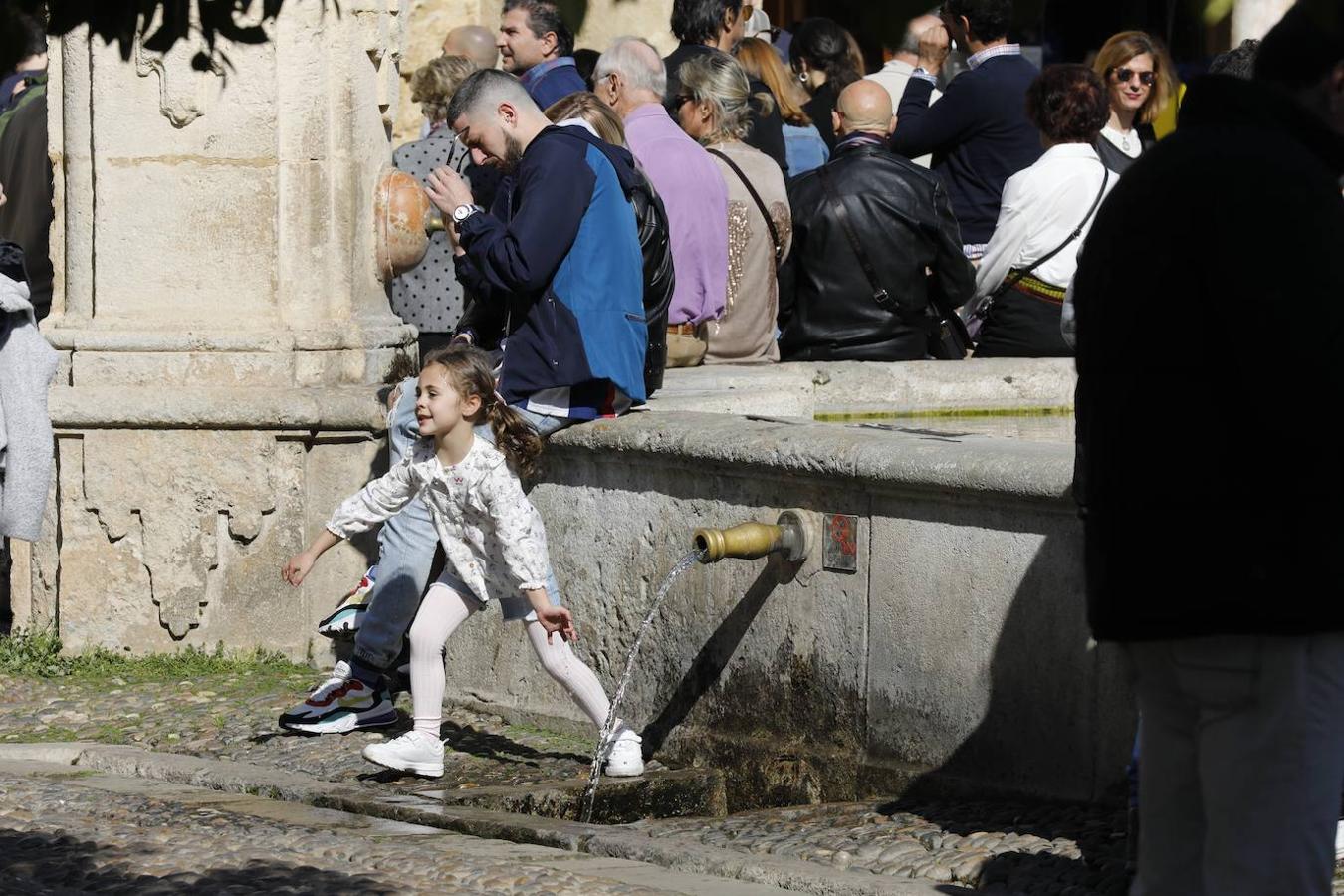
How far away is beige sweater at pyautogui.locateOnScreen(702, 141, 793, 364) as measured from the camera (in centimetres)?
795

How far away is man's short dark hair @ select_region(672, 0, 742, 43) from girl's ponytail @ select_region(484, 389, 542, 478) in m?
3.18

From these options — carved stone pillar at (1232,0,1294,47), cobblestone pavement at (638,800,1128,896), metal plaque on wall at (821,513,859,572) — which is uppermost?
carved stone pillar at (1232,0,1294,47)

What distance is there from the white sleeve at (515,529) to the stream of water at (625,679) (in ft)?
1.21

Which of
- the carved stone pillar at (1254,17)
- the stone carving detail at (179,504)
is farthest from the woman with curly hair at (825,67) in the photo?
the carved stone pillar at (1254,17)

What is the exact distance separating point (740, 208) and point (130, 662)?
2.59 metres

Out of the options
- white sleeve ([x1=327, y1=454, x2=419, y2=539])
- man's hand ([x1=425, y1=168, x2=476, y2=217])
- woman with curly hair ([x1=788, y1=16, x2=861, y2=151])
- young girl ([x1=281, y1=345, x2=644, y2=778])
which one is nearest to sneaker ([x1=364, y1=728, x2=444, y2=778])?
young girl ([x1=281, y1=345, x2=644, y2=778])

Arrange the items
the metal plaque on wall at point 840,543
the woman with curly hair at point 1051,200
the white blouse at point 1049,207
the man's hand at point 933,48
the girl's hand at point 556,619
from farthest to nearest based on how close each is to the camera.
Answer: the man's hand at point 933,48
the white blouse at point 1049,207
the woman with curly hair at point 1051,200
the girl's hand at point 556,619
the metal plaque on wall at point 840,543

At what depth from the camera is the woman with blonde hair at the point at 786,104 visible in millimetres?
9586

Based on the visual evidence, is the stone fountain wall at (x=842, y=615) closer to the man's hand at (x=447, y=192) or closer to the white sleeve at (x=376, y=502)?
the white sleeve at (x=376, y=502)

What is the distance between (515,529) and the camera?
624 centimetres

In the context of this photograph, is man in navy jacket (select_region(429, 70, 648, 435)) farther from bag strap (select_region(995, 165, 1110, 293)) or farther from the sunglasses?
the sunglasses

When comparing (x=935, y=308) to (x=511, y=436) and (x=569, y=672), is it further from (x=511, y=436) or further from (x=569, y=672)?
(x=569, y=672)

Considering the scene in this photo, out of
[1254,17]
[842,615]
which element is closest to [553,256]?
[842,615]

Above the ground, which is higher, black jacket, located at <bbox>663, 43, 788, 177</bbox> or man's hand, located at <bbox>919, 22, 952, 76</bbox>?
man's hand, located at <bbox>919, 22, 952, 76</bbox>
